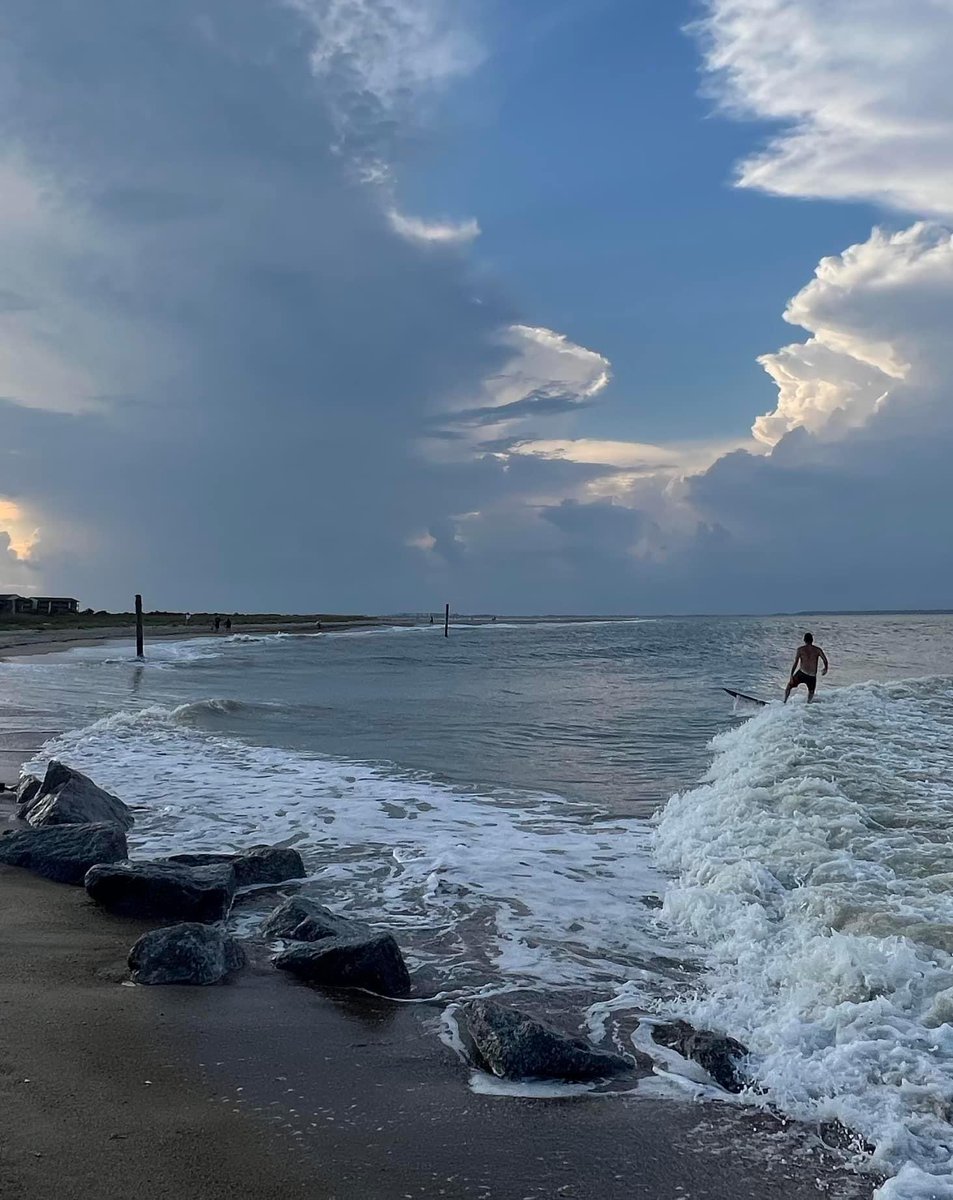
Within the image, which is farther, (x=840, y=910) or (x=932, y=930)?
(x=840, y=910)

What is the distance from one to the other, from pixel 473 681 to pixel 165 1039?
1102 inches

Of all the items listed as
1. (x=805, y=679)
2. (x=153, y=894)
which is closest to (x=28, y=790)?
(x=153, y=894)

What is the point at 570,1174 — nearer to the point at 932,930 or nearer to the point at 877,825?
the point at 932,930

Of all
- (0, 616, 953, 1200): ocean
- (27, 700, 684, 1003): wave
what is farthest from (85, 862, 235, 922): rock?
(27, 700, 684, 1003): wave

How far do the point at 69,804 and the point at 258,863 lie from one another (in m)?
2.45

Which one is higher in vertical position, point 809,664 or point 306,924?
point 809,664

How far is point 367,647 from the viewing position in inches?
2302

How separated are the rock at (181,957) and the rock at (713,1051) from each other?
265cm

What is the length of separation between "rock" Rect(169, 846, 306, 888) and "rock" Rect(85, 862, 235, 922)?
2.51 feet

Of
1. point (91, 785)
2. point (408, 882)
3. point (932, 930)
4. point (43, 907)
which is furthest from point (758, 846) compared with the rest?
point (91, 785)

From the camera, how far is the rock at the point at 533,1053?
14.0ft

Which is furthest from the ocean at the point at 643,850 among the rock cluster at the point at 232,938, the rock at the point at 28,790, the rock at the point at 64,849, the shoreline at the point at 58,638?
the shoreline at the point at 58,638

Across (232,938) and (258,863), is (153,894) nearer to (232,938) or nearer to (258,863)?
(232,938)

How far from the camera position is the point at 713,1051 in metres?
4.46
